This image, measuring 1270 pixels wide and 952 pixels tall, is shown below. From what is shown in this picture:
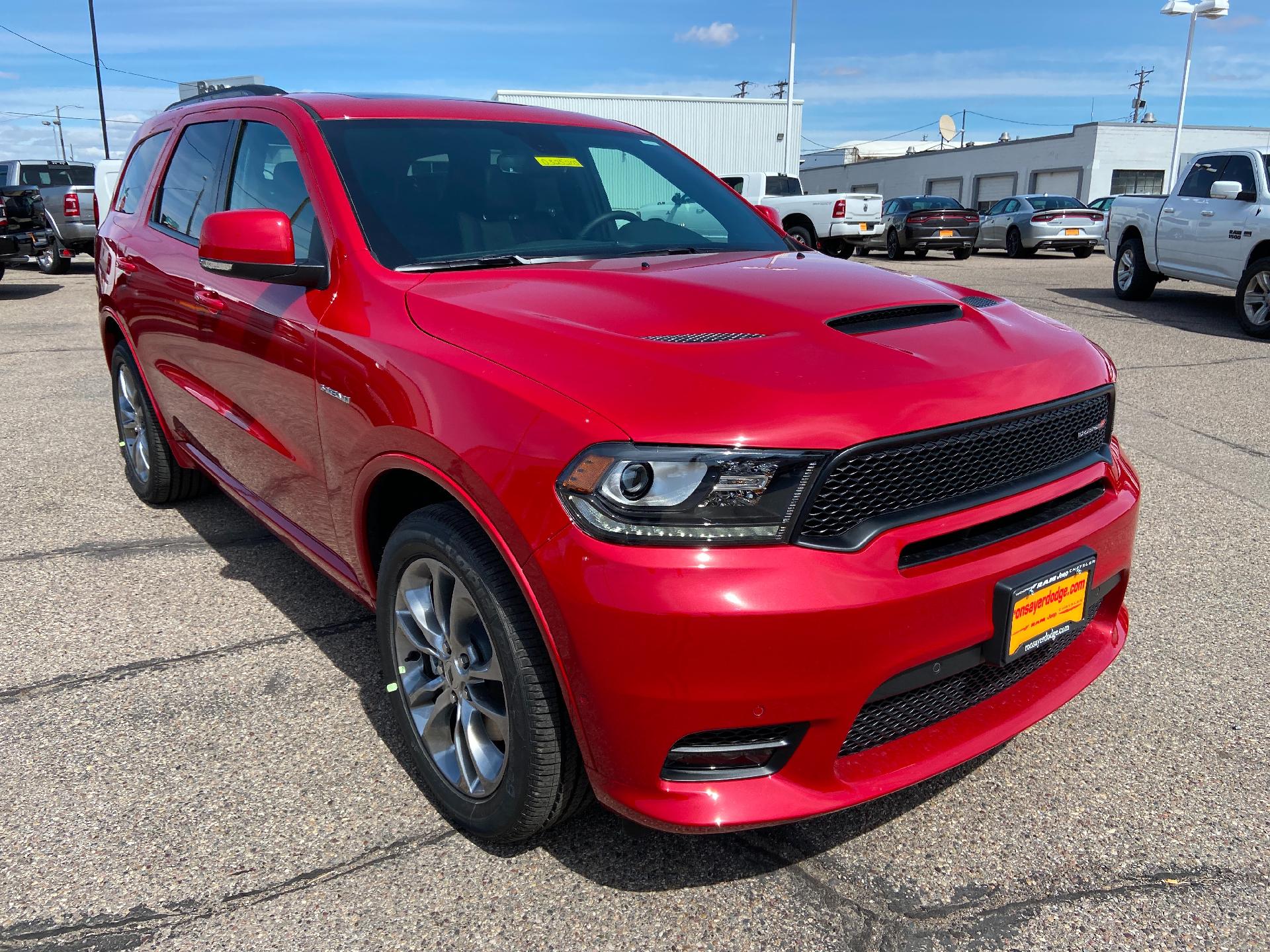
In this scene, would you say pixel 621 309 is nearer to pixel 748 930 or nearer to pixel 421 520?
pixel 421 520

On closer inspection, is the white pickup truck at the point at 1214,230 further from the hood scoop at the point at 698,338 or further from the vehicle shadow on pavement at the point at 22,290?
the vehicle shadow on pavement at the point at 22,290

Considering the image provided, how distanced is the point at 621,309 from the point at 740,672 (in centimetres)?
95

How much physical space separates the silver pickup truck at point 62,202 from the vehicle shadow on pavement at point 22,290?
1.66ft

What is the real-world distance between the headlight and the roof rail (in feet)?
7.74

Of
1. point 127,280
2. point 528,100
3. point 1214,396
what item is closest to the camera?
point 127,280

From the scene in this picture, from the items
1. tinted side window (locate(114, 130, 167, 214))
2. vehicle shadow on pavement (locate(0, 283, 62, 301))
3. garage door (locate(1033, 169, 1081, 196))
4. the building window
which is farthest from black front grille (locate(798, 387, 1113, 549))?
the building window

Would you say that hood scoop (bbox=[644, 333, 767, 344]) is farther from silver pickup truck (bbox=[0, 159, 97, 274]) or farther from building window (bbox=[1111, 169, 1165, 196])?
building window (bbox=[1111, 169, 1165, 196])

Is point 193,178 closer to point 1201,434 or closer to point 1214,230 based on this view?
point 1201,434

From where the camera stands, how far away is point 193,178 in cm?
398

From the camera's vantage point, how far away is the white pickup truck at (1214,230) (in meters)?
10.0

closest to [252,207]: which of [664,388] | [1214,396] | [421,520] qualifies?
[421,520]

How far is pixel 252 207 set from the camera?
3402 mm

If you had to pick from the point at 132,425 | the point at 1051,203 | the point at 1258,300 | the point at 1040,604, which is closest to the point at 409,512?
the point at 1040,604

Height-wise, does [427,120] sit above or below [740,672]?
above
